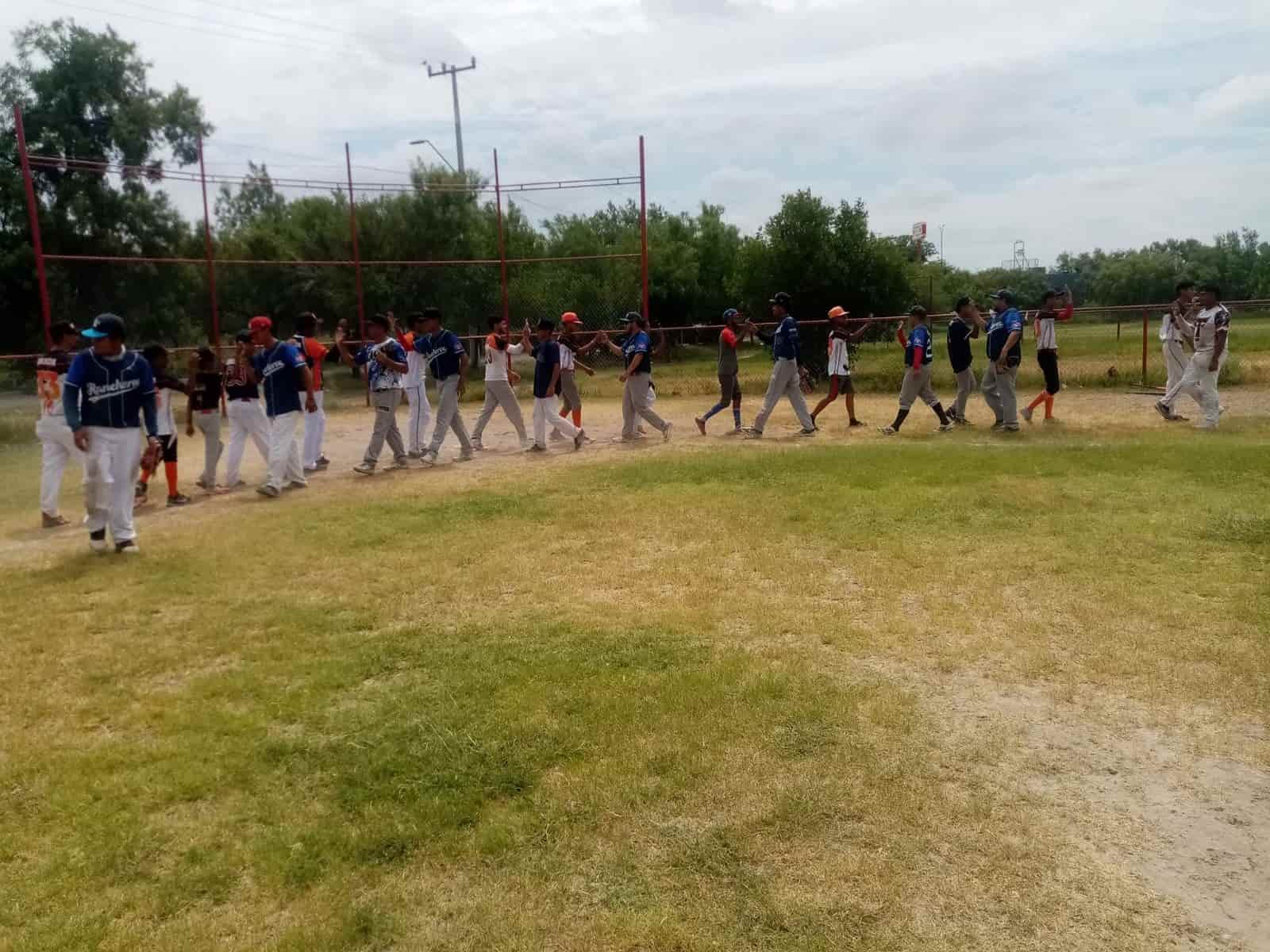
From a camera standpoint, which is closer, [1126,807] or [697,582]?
[1126,807]

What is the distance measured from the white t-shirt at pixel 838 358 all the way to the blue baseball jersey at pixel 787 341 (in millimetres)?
1409

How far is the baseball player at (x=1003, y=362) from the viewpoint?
13680mm

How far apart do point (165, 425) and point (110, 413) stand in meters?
2.59

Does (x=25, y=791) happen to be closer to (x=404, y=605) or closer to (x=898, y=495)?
(x=404, y=605)

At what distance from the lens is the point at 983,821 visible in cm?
388

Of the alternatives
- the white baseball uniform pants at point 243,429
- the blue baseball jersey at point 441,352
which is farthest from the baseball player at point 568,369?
the white baseball uniform pants at point 243,429

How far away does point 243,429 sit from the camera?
11.4 meters

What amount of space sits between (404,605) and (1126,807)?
4.62m

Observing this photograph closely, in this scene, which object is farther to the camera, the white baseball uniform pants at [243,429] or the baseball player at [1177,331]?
the baseball player at [1177,331]

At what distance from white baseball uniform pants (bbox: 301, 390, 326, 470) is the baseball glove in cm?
250

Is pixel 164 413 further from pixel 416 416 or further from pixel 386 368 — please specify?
pixel 416 416

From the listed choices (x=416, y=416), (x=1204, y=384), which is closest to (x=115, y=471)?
(x=416, y=416)

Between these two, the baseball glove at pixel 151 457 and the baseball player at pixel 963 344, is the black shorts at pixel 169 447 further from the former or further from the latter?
the baseball player at pixel 963 344

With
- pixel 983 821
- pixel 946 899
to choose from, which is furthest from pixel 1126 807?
pixel 946 899
